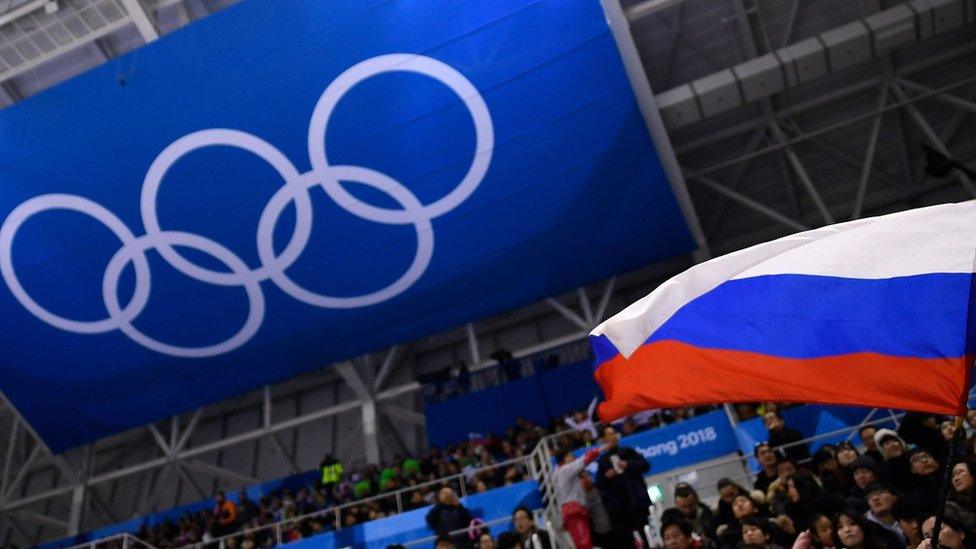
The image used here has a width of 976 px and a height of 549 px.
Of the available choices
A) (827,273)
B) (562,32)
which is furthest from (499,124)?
(827,273)

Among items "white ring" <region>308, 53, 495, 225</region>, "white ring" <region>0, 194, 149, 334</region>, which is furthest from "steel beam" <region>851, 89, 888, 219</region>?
"white ring" <region>0, 194, 149, 334</region>

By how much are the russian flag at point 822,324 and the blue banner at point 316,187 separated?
35.4 ft

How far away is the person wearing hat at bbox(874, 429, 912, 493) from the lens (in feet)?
21.9

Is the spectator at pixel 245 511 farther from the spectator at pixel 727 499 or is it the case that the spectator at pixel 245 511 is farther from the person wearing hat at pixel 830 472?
the person wearing hat at pixel 830 472

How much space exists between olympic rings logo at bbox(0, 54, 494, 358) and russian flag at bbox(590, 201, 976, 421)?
36.5 ft

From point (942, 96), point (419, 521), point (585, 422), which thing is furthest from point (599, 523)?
point (942, 96)

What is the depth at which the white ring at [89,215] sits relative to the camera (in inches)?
655

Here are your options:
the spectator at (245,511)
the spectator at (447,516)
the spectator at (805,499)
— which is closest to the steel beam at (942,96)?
the spectator at (805,499)

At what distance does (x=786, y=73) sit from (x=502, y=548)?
12.4 metres

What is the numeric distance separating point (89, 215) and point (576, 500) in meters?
13.1

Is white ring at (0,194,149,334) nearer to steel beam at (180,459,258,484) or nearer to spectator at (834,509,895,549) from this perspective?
steel beam at (180,459,258,484)

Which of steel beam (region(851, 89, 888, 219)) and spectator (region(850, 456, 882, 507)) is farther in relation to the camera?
steel beam (region(851, 89, 888, 219))

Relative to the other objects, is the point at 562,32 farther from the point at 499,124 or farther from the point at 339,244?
the point at 339,244

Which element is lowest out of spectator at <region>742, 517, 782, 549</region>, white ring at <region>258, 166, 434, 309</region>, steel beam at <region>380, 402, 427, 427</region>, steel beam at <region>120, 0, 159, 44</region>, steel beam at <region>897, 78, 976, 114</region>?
spectator at <region>742, 517, 782, 549</region>
